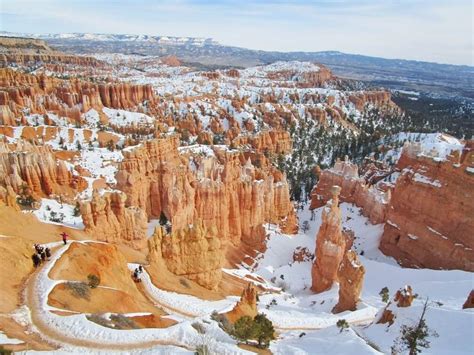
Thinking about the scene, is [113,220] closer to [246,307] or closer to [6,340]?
[246,307]

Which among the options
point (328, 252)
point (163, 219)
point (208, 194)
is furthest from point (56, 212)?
point (328, 252)

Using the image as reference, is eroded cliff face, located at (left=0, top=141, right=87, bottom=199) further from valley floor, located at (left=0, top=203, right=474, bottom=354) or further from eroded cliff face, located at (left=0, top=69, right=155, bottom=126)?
eroded cliff face, located at (left=0, top=69, right=155, bottom=126)

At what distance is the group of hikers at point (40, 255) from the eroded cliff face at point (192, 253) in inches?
297

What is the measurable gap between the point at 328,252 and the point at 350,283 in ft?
24.0

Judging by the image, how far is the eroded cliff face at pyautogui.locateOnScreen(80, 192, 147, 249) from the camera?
2703 centimetres

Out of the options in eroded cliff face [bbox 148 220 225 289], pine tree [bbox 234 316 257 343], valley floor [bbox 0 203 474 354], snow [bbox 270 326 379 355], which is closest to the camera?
valley floor [bbox 0 203 474 354]

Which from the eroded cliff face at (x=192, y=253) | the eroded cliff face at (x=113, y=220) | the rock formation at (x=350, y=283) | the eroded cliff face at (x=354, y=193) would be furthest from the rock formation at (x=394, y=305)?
the eroded cliff face at (x=354, y=193)

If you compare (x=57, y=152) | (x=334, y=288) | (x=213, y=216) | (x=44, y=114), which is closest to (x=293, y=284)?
(x=334, y=288)

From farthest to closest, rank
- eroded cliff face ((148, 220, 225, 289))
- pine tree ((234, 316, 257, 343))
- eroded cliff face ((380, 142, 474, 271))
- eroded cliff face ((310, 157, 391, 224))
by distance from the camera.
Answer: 1. eroded cliff face ((310, 157, 391, 224))
2. eroded cliff face ((380, 142, 474, 271))
3. eroded cliff face ((148, 220, 225, 289))
4. pine tree ((234, 316, 257, 343))

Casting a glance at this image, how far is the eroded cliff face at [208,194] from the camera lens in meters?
40.8

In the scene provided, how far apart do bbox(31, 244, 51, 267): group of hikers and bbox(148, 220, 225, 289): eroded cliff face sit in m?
7.55

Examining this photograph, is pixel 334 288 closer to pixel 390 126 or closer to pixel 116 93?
pixel 116 93

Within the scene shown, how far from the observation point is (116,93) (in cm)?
10031

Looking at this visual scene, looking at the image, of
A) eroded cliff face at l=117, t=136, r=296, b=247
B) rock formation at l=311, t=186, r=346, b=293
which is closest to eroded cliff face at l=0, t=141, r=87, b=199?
eroded cliff face at l=117, t=136, r=296, b=247
